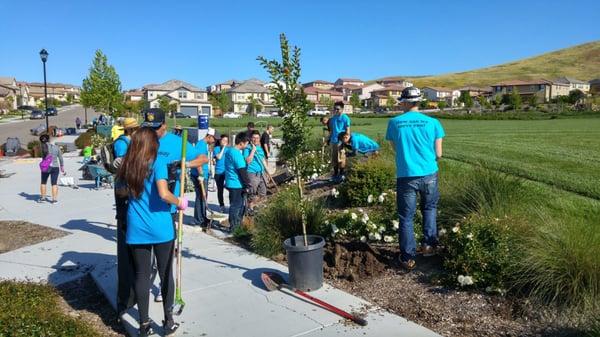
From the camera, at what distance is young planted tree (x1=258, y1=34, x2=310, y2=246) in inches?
203

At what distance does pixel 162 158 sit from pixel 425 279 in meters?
2.87

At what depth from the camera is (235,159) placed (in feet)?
25.3

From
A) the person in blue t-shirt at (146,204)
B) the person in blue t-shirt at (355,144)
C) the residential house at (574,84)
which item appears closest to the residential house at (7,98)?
the person in blue t-shirt at (355,144)

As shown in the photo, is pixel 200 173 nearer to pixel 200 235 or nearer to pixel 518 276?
pixel 200 235

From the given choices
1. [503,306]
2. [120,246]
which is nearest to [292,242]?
[120,246]

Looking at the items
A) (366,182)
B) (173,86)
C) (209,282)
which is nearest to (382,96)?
(173,86)

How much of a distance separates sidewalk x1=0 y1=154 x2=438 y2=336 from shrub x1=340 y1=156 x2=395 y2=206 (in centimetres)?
228

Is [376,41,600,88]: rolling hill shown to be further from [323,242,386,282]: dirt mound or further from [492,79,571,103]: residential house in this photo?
[323,242,386,282]: dirt mound

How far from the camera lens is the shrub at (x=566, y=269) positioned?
399 centimetres

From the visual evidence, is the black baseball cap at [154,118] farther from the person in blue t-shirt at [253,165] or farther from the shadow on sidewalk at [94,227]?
the shadow on sidewalk at [94,227]

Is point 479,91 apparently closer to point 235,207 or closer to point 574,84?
point 574,84

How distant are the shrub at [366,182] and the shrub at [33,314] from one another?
4.59m

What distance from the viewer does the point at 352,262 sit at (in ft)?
18.0

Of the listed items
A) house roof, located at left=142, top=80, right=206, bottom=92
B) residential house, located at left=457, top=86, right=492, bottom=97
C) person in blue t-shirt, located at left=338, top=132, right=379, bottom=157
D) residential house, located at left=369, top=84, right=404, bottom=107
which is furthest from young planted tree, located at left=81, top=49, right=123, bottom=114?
residential house, located at left=457, top=86, right=492, bottom=97
